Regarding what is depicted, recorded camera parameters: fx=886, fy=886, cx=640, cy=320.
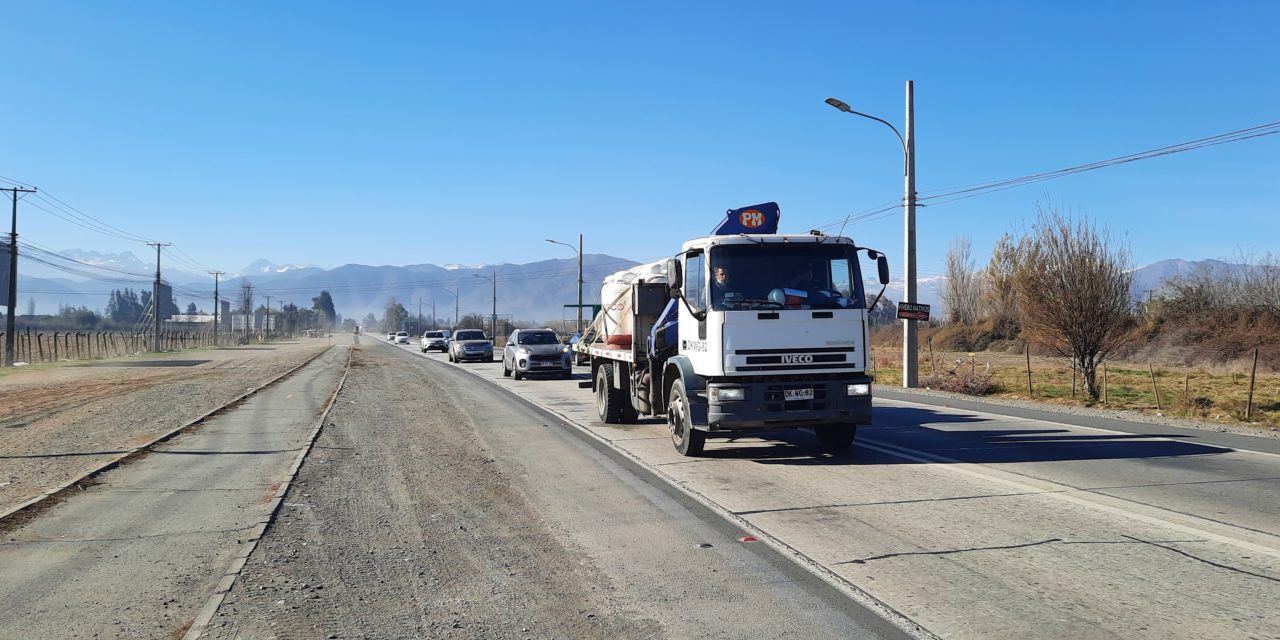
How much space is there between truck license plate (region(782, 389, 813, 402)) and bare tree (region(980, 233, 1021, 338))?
48.8m

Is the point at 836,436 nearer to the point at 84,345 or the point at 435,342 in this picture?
the point at 435,342

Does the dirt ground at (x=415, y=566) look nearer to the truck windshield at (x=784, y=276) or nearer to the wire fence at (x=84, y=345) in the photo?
the truck windshield at (x=784, y=276)

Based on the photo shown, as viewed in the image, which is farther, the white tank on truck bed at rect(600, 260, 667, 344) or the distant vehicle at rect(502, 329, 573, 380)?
the distant vehicle at rect(502, 329, 573, 380)

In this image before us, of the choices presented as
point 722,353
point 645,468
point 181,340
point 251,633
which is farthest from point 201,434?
point 181,340

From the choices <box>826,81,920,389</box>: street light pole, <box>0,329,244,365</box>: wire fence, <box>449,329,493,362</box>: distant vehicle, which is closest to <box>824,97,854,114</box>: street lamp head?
<box>826,81,920,389</box>: street light pole

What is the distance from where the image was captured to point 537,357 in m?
31.0

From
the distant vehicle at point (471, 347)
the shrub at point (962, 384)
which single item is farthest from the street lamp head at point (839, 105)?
the distant vehicle at point (471, 347)

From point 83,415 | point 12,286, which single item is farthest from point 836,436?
point 12,286

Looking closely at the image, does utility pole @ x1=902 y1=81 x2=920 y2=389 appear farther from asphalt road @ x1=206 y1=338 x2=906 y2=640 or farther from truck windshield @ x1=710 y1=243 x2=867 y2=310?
asphalt road @ x1=206 y1=338 x2=906 y2=640

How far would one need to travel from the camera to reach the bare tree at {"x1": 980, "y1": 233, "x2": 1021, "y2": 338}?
5922 cm

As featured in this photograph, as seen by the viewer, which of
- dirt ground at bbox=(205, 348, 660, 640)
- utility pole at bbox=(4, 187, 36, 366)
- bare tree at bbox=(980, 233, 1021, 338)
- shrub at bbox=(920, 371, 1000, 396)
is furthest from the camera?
bare tree at bbox=(980, 233, 1021, 338)

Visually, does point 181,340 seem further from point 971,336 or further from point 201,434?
point 201,434

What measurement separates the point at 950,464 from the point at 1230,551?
4.40 metres

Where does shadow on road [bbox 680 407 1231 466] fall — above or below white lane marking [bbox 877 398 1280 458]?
below
